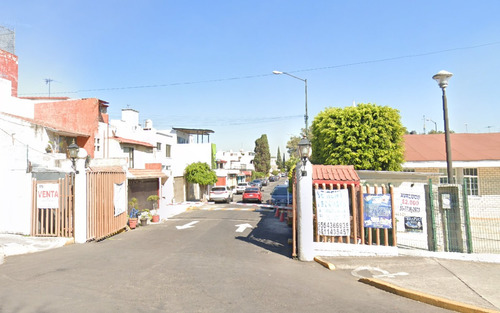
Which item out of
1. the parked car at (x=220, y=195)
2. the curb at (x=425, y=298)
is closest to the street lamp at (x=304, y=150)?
the curb at (x=425, y=298)

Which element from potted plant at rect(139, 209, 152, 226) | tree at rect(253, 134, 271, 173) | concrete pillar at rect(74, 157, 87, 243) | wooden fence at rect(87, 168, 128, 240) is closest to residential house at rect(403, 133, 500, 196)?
potted plant at rect(139, 209, 152, 226)

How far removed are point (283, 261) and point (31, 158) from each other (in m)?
11.6

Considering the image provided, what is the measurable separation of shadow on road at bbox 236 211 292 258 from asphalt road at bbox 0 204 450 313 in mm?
102

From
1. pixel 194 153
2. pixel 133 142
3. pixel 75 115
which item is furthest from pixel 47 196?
pixel 194 153

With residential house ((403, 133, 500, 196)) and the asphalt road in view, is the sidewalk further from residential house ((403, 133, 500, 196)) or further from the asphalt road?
residential house ((403, 133, 500, 196))

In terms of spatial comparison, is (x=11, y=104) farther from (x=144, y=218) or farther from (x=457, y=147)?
(x=457, y=147)

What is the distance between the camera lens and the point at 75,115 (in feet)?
73.1

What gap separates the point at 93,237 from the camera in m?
12.0

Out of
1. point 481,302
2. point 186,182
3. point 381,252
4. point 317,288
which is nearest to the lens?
point 481,302

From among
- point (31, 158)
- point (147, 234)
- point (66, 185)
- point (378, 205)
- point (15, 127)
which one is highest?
point (15, 127)

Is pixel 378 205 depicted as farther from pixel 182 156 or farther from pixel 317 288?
pixel 182 156

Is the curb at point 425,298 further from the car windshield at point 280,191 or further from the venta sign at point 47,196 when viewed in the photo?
the car windshield at point 280,191

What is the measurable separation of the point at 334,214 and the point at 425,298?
356 centimetres

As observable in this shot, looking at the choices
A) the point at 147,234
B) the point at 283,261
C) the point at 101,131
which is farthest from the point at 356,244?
the point at 101,131
